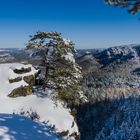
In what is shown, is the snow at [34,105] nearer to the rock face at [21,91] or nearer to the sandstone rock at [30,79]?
the rock face at [21,91]

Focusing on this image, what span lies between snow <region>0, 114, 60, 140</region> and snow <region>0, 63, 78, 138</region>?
1234 centimetres

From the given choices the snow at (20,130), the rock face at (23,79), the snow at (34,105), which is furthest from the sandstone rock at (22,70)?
the snow at (20,130)

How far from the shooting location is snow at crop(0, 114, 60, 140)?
46.8 feet

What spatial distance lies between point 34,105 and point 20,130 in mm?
17518

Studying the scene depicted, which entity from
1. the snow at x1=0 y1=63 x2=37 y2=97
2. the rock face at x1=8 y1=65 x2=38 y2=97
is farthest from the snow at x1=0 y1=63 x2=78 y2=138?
the rock face at x1=8 y1=65 x2=38 y2=97

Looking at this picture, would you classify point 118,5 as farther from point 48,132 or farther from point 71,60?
point 71,60

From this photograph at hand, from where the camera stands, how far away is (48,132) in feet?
55.2

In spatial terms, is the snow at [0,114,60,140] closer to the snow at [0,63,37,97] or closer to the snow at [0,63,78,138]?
Answer: the snow at [0,63,78,138]

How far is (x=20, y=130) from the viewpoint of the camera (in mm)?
15117

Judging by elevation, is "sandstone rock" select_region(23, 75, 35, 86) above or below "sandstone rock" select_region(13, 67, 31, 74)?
below

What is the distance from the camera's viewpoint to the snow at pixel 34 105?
1192 inches

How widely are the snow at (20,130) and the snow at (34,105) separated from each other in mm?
12343

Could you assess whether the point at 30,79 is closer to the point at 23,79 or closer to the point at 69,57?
the point at 23,79

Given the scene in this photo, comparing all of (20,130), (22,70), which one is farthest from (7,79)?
(20,130)
